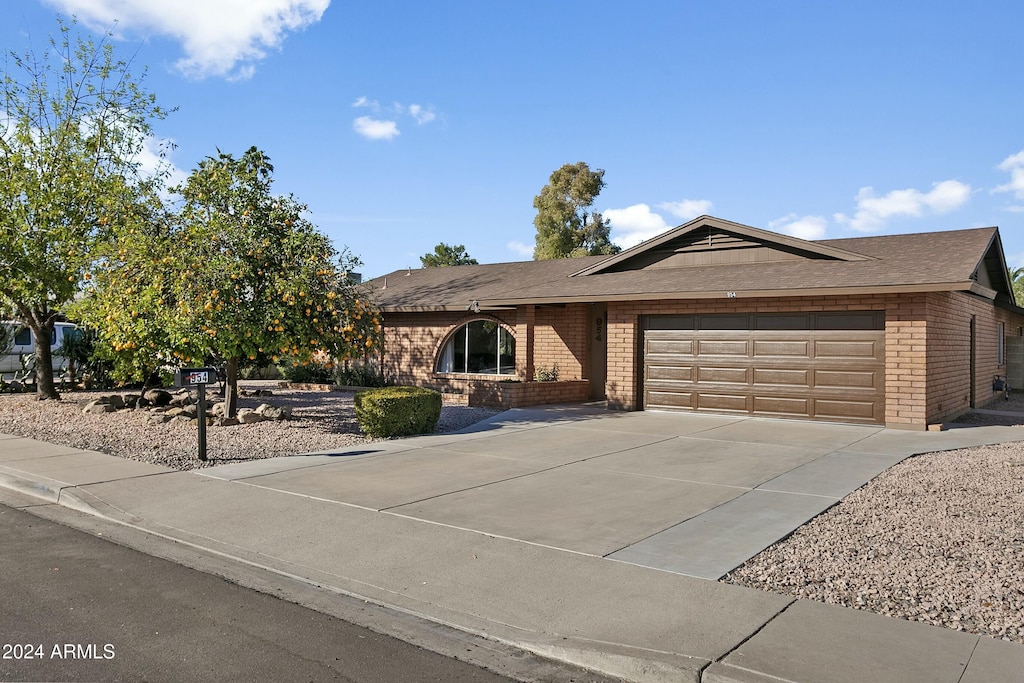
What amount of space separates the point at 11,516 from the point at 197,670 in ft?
16.6

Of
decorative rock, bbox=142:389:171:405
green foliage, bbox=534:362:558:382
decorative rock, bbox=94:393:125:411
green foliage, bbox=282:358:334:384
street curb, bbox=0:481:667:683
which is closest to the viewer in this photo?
street curb, bbox=0:481:667:683

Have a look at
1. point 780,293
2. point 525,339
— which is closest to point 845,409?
point 780,293

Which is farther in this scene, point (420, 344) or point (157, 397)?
point (420, 344)

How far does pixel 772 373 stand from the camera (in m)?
15.8

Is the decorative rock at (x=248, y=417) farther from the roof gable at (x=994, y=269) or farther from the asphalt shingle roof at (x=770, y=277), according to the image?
the roof gable at (x=994, y=269)

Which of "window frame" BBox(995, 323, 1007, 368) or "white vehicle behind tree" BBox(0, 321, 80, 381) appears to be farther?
"white vehicle behind tree" BBox(0, 321, 80, 381)

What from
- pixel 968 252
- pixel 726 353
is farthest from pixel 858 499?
pixel 968 252

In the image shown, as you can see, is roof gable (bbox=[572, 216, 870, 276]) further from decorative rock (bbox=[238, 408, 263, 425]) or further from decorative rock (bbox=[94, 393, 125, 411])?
decorative rock (bbox=[94, 393, 125, 411])

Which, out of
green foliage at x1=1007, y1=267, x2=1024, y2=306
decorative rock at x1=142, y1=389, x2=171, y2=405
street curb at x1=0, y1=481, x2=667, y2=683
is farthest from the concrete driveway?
green foliage at x1=1007, y1=267, x2=1024, y2=306

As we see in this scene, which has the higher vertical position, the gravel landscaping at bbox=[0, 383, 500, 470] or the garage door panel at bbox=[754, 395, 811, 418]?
the garage door panel at bbox=[754, 395, 811, 418]

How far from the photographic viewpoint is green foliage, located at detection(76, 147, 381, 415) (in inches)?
512

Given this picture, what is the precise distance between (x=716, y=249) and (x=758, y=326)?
267 centimetres

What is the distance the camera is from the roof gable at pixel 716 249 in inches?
653

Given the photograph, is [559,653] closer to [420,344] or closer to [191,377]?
[191,377]
